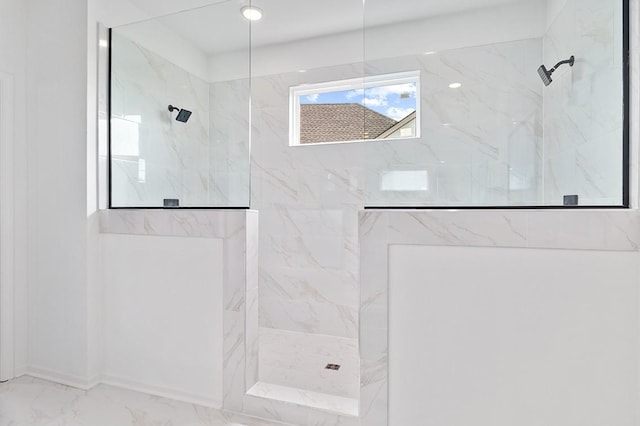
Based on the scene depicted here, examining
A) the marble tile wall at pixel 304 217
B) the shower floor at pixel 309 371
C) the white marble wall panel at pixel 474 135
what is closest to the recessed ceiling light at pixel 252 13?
the marble tile wall at pixel 304 217

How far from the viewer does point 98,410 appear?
212 centimetres

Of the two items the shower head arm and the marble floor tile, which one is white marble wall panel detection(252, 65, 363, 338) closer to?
the marble floor tile

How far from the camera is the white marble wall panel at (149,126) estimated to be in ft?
8.13

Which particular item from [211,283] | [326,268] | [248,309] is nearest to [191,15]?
[211,283]

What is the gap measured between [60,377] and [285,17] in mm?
3015

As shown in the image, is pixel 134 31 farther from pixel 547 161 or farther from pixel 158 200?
pixel 547 161

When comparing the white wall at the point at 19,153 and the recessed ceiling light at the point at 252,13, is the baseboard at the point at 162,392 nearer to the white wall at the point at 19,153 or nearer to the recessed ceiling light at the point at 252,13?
the white wall at the point at 19,153

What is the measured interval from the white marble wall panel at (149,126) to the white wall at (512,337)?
1570 mm

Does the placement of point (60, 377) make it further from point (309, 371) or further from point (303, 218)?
point (303, 218)

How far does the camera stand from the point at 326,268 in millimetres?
3309

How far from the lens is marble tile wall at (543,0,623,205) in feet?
5.19

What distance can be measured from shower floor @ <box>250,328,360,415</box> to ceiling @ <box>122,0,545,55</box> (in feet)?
6.64

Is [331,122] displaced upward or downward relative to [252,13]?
downward

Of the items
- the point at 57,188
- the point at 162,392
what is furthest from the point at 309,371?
the point at 57,188
